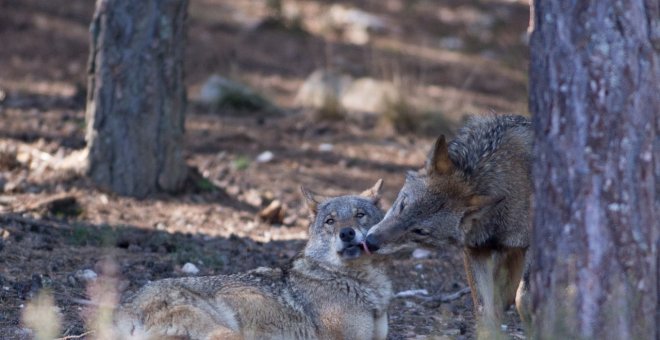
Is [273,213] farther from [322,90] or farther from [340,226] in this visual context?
[322,90]

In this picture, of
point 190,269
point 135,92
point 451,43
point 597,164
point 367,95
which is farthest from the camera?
point 451,43

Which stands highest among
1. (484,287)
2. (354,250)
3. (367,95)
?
(367,95)

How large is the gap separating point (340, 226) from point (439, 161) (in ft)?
2.81

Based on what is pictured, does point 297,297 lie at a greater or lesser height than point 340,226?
lesser

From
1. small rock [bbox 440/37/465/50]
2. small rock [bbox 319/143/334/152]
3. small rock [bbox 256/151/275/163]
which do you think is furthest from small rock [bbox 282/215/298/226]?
small rock [bbox 440/37/465/50]

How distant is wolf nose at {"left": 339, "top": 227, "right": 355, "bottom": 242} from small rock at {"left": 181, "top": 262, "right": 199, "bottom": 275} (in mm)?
1896

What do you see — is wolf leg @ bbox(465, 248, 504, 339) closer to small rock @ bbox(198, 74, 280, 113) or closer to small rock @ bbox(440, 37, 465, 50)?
small rock @ bbox(198, 74, 280, 113)

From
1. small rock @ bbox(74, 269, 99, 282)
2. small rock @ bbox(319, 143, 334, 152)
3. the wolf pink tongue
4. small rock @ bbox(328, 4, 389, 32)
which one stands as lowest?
small rock @ bbox(74, 269, 99, 282)

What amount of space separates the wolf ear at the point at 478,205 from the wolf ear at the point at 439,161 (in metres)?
0.26

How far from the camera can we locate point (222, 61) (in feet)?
54.5

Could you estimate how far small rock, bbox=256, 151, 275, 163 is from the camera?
12.1m

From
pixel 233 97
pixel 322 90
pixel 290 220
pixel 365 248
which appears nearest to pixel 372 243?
pixel 365 248

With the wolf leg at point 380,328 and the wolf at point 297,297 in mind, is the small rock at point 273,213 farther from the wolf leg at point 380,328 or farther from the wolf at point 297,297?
the wolf leg at point 380,328

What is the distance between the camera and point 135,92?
31.4 feet
